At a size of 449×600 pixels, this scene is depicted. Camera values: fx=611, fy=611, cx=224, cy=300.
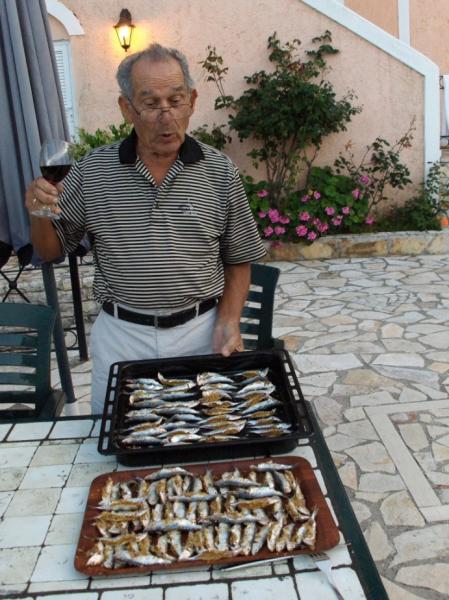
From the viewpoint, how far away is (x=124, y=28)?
8727 millimetres

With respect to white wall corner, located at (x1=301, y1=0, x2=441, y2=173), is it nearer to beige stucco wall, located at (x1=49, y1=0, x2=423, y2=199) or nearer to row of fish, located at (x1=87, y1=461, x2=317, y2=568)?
beige stucco wall, located at (x1=49, y1=0, x2=423, y2=199)

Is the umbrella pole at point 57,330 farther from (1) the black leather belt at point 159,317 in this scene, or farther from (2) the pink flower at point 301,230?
(2) the pink flower at point 301,230

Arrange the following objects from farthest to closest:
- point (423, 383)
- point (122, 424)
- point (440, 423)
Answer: point (423, 383) → point (440, 423) → point (122, 424)

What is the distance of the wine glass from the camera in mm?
2242

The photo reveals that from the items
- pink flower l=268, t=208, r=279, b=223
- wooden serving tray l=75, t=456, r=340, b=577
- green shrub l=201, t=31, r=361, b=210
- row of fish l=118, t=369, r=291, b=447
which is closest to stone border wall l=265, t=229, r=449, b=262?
pink flower l=268, t=208, r=279, b=223

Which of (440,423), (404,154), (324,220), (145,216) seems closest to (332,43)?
(404,154)

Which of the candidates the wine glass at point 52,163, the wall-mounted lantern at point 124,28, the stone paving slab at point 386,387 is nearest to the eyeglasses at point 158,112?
the wine glass at point 52,163

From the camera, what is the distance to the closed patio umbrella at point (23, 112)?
3.65 metres

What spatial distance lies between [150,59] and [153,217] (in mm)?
608

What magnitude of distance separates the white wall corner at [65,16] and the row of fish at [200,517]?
8695 millimetres

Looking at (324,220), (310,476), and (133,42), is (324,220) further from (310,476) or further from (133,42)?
(310,476)

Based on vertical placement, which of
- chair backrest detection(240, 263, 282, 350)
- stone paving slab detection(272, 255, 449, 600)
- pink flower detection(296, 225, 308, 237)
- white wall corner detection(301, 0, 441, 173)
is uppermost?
white wall corner detection(301, 0, 441, 173)

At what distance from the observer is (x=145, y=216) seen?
2527 mm

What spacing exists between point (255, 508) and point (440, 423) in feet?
9.90
